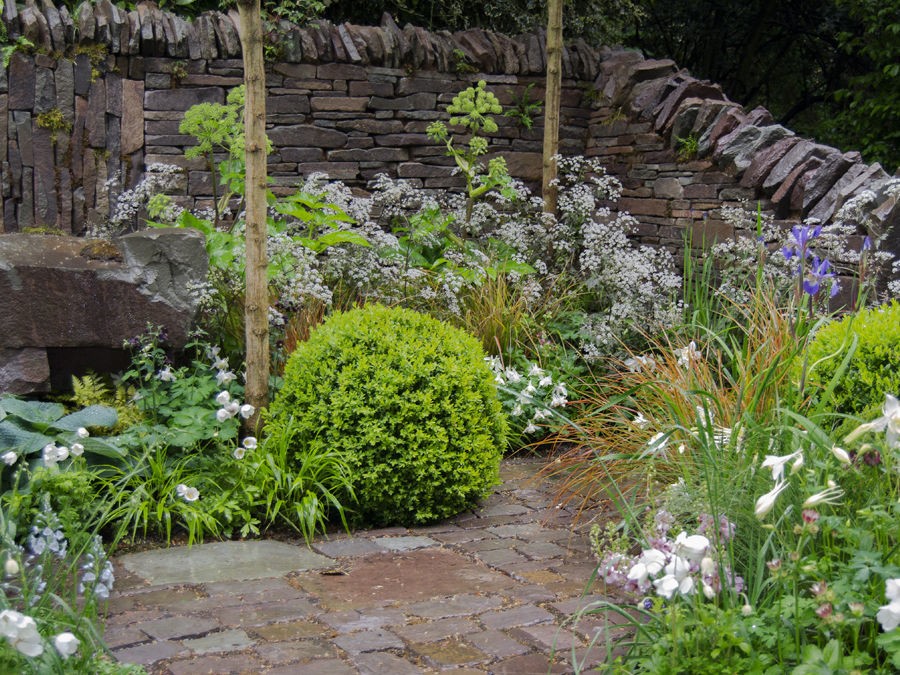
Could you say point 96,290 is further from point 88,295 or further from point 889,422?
point 889,422

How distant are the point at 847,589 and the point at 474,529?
1920 millimetres

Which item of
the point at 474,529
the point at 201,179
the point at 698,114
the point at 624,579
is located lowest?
the point at 474,529

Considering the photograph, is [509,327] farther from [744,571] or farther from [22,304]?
[744,571]

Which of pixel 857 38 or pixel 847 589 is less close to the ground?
pixel 857 38

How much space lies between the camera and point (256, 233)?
4059mm

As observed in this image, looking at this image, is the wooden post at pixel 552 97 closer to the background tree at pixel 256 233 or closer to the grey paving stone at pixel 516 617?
the background tree at pixel 256 233

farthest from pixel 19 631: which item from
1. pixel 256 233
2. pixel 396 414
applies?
pixel 256 233

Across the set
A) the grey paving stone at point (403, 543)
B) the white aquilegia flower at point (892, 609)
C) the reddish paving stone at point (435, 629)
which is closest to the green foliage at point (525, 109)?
the grey paving stone at point (403, 543)

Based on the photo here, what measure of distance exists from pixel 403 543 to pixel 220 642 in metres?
1.11

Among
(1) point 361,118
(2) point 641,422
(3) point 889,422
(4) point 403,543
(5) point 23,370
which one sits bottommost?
(4) point 403,543

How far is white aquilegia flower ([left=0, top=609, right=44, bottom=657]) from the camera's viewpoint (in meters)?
1.76

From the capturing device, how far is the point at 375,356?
3910mm

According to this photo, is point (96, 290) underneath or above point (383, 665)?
above

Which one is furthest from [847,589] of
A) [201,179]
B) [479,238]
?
[201,179]
